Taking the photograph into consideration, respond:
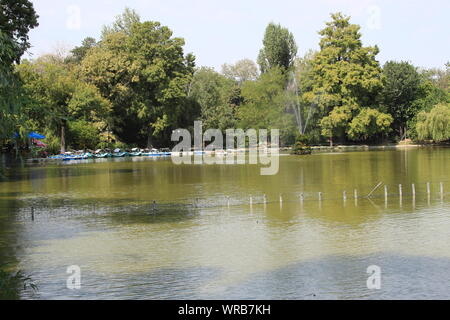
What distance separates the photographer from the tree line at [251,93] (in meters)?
80.4

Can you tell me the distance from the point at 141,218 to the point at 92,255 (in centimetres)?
679

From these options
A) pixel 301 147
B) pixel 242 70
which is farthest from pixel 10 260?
pixel 242 70

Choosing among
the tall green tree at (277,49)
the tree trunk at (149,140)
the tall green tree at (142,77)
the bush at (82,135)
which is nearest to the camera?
the bush at (82,135)

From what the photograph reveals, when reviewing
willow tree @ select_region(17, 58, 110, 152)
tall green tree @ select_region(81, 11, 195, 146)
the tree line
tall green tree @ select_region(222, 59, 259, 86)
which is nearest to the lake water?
willow tree @ select_region(17, 58, 110, 152)

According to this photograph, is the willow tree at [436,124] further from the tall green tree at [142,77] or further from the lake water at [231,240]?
the lake water at [231,240]

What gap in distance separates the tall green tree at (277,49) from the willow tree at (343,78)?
31.0 ft

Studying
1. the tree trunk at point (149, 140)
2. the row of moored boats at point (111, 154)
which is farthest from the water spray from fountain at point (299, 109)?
the tree trunk at point (149, 140)

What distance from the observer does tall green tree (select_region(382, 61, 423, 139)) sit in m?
Answer: 96.3

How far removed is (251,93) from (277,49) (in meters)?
9.48

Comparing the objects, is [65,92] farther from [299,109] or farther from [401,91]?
[401,91]

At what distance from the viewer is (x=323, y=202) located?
29422mm

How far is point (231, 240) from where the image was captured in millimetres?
21141

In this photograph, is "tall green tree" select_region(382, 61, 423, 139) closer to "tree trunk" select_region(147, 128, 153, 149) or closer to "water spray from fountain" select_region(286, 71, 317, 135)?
"water spray from fountain" select_region(286, 71, 317, 135)
